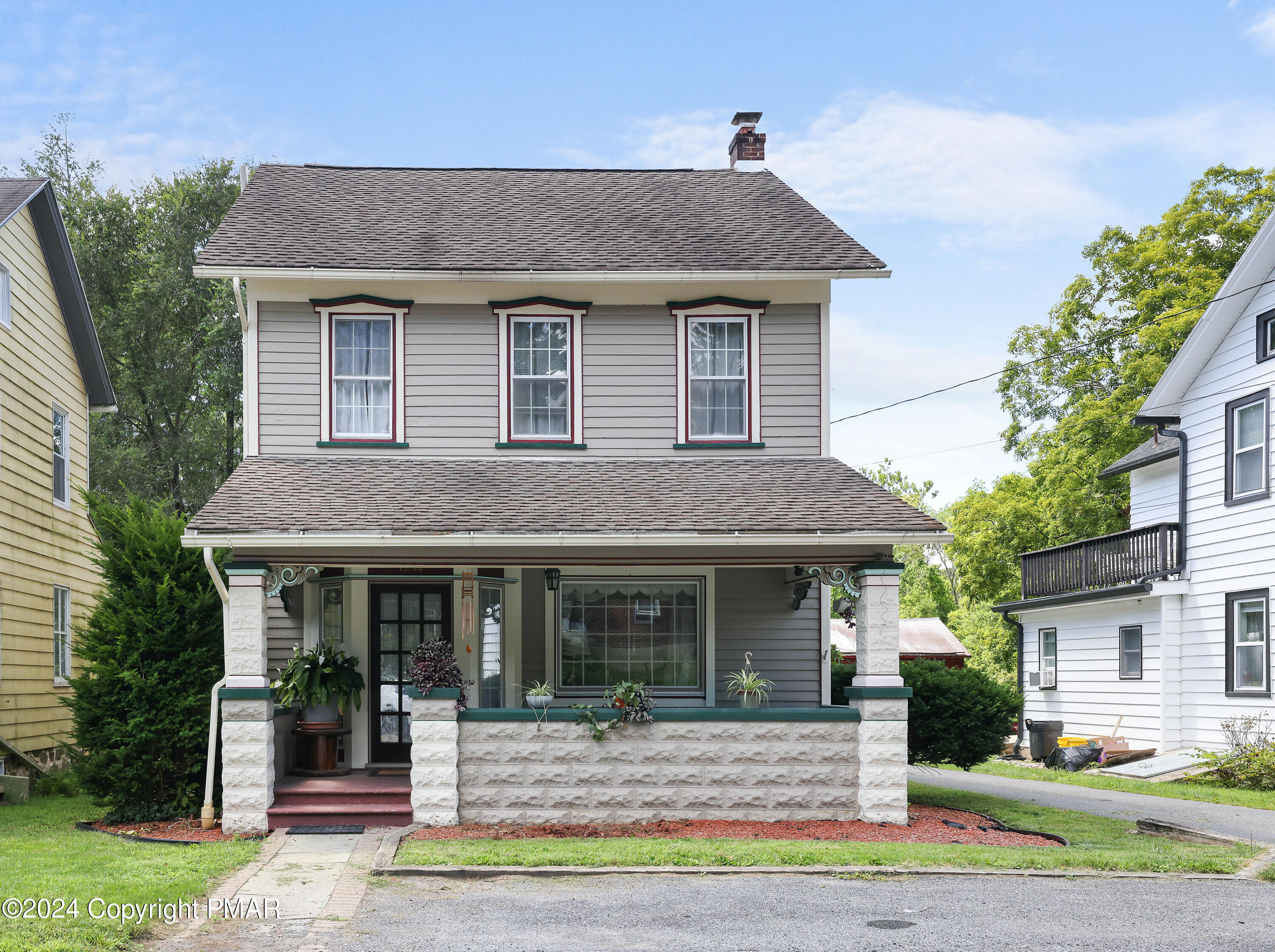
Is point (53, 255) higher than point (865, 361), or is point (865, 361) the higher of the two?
point (865, 361)

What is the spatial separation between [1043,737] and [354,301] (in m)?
15.6

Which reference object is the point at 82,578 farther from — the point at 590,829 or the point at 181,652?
the point at 590,829

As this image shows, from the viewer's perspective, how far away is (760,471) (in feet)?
44.9

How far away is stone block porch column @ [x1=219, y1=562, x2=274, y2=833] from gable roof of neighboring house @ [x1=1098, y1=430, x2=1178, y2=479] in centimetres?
1543

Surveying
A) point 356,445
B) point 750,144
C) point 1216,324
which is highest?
point 750,144

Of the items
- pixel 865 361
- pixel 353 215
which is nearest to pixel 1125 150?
pixel 353 215

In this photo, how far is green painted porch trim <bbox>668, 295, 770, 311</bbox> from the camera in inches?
556

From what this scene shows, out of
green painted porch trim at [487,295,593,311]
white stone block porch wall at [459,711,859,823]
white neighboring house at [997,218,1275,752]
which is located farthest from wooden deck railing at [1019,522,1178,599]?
green painted porch trim at [487,295,593,311]

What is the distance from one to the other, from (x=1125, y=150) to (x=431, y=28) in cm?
1438

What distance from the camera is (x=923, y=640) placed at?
40594 millimetres

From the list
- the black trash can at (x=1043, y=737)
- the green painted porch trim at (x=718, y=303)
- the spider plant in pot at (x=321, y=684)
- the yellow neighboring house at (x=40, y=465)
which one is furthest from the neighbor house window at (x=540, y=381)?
the black trash can at (x=1043, y=737)

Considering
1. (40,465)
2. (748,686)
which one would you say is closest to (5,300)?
(40,465)

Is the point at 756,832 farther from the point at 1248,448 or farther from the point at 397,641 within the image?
the point at 1248,448

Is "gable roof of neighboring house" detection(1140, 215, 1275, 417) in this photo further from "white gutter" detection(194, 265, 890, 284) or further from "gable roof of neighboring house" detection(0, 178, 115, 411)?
"gable roof of neighboring house" detection(0, 178, 115, 411)
